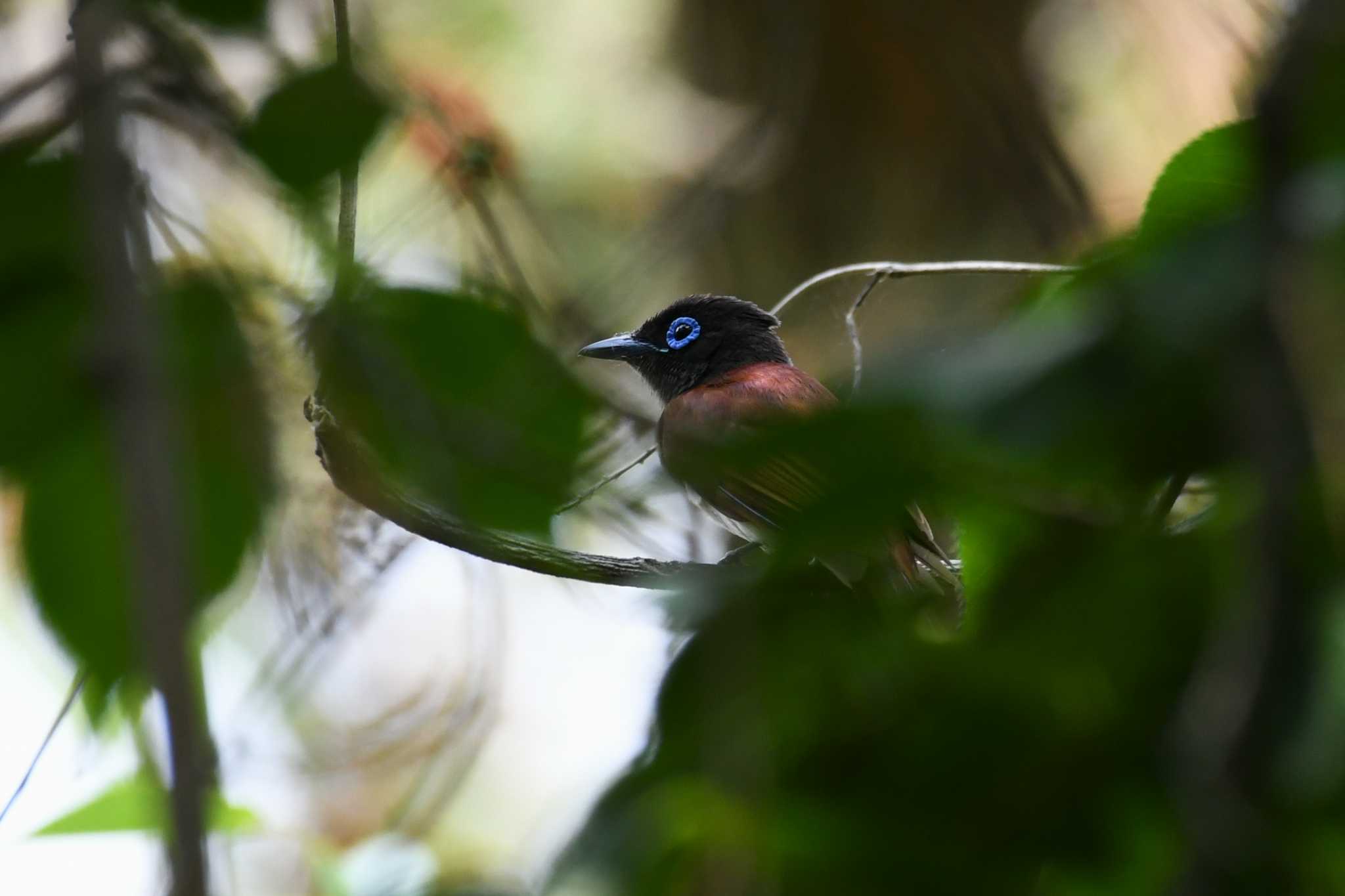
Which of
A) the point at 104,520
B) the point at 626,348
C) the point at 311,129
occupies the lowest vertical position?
the point at 626,348

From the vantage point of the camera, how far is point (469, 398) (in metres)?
1.32

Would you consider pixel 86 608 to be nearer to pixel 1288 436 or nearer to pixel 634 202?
pixel 1288 436

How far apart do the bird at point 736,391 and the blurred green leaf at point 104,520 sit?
66 centimetres

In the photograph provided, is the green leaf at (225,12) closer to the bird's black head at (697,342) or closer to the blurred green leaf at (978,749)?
the blurred green leaf at (978,749)

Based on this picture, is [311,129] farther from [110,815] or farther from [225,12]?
[110,815]

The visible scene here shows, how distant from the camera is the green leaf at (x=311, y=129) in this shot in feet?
3.81

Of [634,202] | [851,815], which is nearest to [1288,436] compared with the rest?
[851,815]

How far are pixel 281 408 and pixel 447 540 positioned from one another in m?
0.49

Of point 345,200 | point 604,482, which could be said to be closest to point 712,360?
point 604,482

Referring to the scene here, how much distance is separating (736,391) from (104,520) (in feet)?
9.10

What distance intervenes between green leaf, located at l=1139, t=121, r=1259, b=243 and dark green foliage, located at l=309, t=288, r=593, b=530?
23.0 inches

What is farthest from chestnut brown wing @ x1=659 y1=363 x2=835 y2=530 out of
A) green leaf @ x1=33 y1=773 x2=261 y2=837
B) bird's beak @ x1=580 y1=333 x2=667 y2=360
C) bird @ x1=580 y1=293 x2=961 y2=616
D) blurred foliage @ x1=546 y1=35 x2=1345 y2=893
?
green leaf @ x1=33 y1=773 x2=261 y2=837

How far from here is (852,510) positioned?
2.55 feet

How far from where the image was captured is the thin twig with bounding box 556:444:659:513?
140 cm
